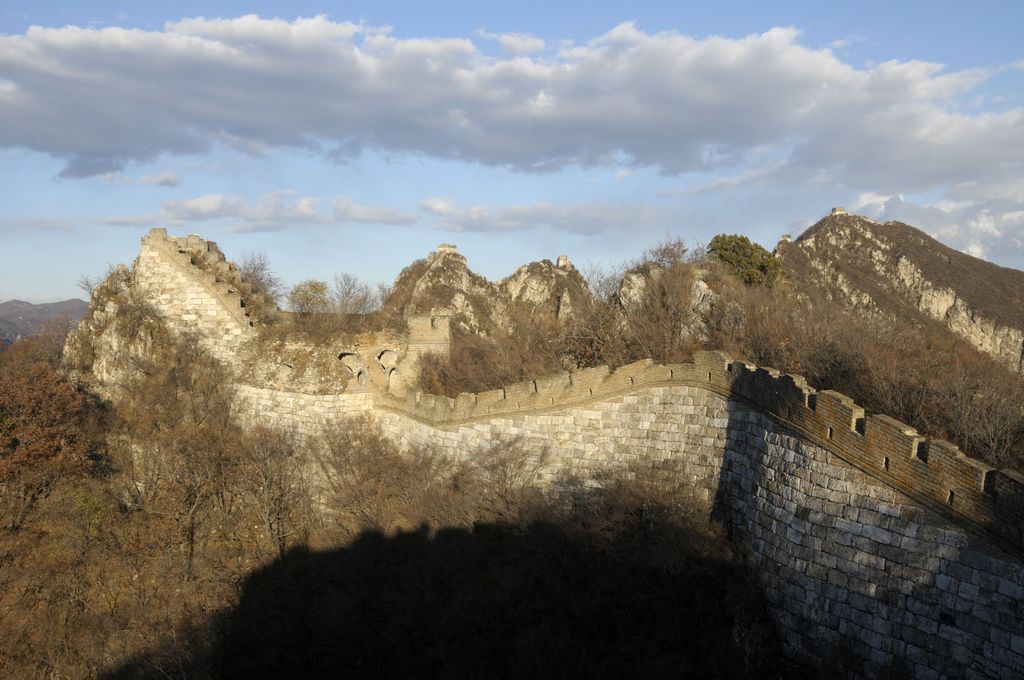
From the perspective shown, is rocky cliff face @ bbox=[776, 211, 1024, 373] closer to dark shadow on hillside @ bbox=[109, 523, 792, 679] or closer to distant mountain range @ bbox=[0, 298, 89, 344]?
dark shadow on hillside @ bbox=[109, 523, 792, 679]

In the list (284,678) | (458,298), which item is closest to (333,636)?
(284,678)

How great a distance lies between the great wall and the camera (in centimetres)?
813

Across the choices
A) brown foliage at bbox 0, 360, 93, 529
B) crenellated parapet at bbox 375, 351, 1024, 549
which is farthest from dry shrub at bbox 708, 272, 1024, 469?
brown foliage at bbox 0, 360, 93, 529

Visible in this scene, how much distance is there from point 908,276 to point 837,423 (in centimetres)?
2820

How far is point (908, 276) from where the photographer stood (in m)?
34.0

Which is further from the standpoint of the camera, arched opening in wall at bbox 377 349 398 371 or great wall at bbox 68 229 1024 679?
arched opening in wall at bbox 377 349 398 371

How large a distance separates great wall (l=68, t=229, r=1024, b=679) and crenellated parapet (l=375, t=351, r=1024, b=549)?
2 cm

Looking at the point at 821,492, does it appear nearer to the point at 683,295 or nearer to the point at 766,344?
the point at 766,344

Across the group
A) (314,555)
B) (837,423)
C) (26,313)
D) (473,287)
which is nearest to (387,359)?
(314,555)

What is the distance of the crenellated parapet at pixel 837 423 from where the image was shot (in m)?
8.17

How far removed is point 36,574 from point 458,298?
3667cm

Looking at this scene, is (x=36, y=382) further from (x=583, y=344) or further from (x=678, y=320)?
(x=678, y=320)

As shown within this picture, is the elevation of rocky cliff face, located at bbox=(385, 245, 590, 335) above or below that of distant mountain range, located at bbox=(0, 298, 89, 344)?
above

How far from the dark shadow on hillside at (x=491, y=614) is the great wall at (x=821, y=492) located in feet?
3.86
